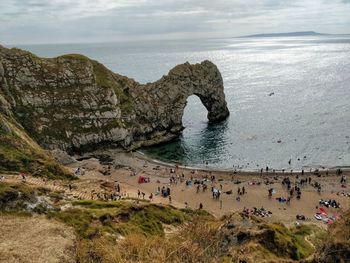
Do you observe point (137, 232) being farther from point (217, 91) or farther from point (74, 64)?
point (217, 91)

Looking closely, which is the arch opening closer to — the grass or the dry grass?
the grass

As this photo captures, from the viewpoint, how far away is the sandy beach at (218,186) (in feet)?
174

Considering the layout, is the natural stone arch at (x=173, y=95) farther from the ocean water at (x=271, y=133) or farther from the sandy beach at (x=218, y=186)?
the sandy beach at (x=218, y=186)

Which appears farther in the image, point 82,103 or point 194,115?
point 194,115

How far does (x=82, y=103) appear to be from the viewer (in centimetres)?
8150

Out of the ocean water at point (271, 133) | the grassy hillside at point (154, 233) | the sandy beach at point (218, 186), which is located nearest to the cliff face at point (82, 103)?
the ocean water at point (271, 133)

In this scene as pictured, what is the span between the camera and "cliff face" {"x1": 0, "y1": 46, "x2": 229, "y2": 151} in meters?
→ 76.8

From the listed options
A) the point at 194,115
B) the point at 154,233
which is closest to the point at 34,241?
the point at 154,233

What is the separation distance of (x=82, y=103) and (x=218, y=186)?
36.1 m

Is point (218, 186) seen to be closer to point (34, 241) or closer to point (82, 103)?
point (82, 103)

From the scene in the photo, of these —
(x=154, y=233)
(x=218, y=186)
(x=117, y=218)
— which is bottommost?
(x=218, y=186)

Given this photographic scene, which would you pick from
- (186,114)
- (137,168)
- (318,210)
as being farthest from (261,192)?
(186,114)

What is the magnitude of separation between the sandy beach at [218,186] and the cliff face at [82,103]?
744cm

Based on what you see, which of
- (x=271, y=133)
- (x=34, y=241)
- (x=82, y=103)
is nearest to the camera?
(x=34, y=241)
